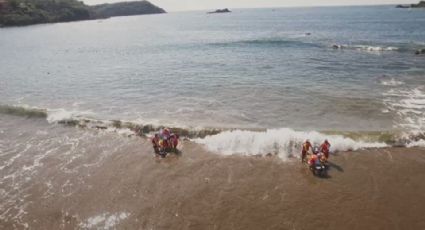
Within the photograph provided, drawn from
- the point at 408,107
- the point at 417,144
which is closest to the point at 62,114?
the point at 417,144

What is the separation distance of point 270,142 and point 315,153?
115 inches

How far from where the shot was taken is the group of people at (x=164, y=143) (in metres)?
19.5

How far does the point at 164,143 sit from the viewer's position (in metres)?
19.6

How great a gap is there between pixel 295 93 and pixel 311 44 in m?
36.8

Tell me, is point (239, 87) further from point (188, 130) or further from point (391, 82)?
point (391, 82)

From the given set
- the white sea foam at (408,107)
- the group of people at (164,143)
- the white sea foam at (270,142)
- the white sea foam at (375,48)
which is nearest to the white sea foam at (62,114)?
the group of people at (164,143)

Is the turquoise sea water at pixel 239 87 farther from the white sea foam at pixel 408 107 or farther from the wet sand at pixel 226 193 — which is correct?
the wet sand at pixel 226 193

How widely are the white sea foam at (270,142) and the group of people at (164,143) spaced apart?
5.66 feet

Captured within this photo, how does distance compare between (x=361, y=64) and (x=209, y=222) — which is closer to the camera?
(x=209, y=222)

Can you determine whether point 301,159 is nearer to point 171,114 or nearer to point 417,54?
point 171,114

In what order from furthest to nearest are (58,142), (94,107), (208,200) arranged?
(94,107)
(58,142)
(208,200)

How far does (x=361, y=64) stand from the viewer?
139 feet

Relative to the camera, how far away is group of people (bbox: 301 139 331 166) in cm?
1697

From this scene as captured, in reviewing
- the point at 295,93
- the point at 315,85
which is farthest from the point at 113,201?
the point at 315,85
